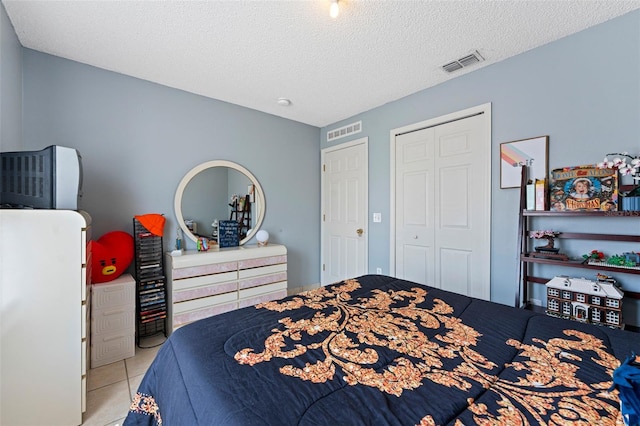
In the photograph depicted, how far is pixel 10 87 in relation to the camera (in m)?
1.80

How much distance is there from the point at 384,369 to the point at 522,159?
Result: 215cm

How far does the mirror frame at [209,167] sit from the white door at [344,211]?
3.39 feet

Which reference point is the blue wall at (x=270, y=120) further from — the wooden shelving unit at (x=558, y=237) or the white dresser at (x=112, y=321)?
the white dresser at (x=112, y=321)

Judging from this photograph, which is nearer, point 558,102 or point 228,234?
point 558,102

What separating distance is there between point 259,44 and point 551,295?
282 cm

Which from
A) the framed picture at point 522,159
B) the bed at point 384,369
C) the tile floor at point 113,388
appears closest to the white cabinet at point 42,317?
the tile floor at point 113,388

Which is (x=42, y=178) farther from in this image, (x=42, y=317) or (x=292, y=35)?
(x=292, y=35)

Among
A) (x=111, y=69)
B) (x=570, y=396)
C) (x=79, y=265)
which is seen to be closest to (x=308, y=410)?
(x=570, y=396)

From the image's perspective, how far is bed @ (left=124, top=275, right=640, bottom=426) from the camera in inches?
27.6

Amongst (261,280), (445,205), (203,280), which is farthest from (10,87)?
(445,205)

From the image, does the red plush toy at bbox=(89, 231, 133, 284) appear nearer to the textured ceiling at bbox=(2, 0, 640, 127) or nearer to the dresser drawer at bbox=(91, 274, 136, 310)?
the dresser drawer at bbox=(91, 274, 136, 310)

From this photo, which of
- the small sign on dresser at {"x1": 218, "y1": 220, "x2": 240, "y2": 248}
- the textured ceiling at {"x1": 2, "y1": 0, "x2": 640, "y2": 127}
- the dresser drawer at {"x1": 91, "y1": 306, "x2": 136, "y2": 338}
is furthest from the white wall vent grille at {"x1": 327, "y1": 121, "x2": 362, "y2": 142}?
the dresser drawer at {"x1": 91, "y1": 306, "x2": 136, "y2": 338}

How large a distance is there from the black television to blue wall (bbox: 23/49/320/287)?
792 millimetres

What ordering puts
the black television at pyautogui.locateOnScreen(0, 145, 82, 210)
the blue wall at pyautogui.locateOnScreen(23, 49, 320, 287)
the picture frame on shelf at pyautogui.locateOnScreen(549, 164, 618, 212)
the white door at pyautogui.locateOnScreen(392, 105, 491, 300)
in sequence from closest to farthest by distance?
1. the black television at pyautogui.locateOnScreen(0, 145, 82, 210)
2. the picture frame on shelf at pyautogui.locateOnScreen(549, 164, 618, 212)
3. the blue wall at pyautogui.locateOnScreen(23, 49, 320, 287)
4. the white door at pyautogui.locateOnScreen(392, 105, 491, 300)
